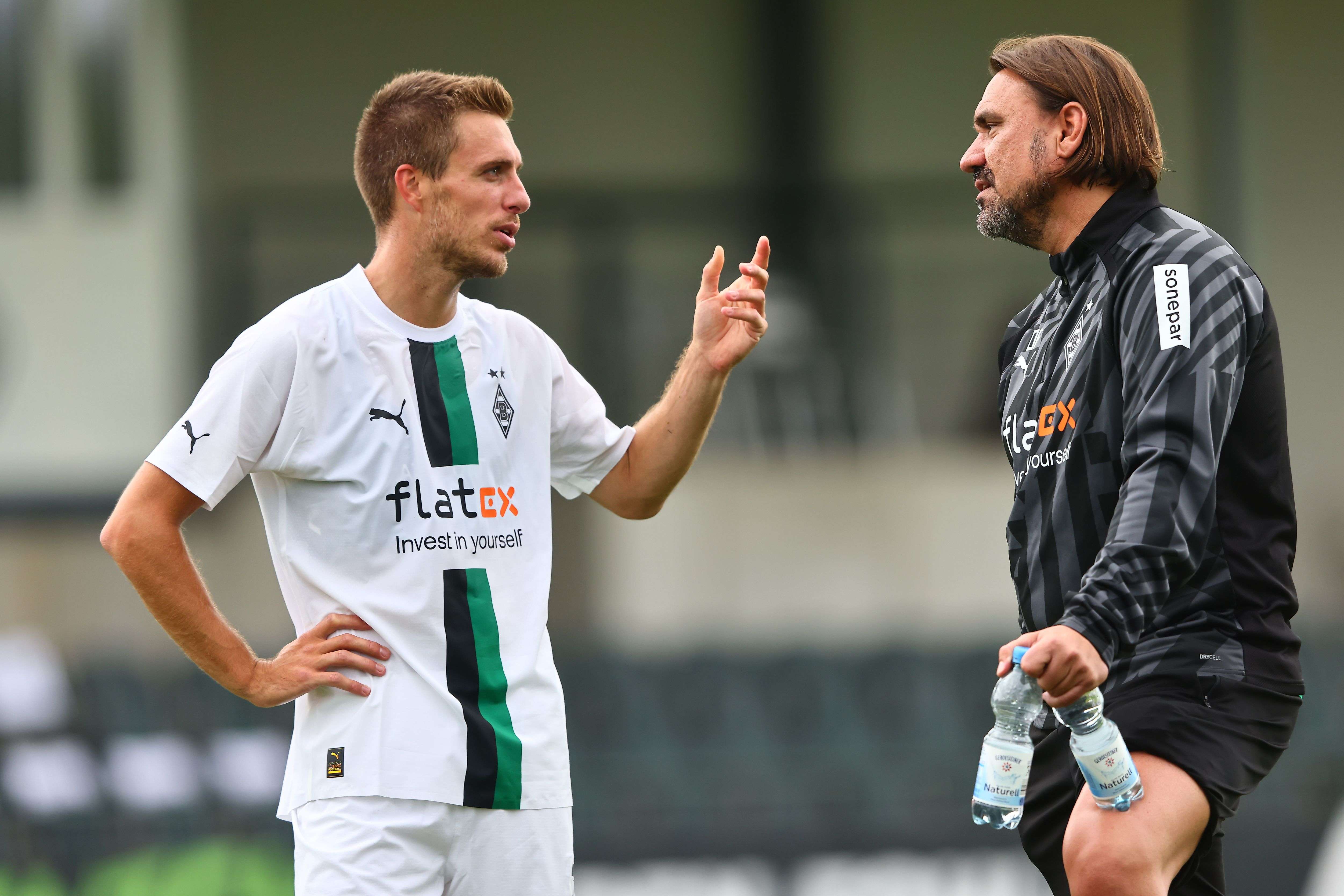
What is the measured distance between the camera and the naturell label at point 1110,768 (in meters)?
2.72

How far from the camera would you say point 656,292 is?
36.3 ft

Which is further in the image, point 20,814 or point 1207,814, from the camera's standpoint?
point 20,814

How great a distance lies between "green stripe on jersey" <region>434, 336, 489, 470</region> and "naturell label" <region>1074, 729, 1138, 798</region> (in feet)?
4.30

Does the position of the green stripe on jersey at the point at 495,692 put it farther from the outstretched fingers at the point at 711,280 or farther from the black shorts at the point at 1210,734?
the black shorts at the point at 1210,734

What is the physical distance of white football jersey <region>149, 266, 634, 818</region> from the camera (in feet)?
10.2

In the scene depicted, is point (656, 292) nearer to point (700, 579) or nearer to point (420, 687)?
point (700, 579)

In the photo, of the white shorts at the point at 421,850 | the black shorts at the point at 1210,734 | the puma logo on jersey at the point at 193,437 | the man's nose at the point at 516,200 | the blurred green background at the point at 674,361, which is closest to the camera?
the black shorts at the point at 1210,734

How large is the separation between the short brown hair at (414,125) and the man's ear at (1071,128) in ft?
3.58

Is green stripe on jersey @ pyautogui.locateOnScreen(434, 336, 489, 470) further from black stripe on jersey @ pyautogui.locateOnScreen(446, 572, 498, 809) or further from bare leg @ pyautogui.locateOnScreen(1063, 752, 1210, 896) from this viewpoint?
bare leg @ pyautogui.locateOnScreen(1063, 752, 1210, 896)

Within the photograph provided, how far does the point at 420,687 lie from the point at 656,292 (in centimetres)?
809

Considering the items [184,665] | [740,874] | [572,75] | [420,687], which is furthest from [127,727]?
[572,75]

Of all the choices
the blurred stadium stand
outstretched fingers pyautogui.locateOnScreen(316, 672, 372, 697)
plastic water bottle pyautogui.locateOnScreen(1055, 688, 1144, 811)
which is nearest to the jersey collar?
outstretched fingers pyautogui.locateOnScreen(316, 672, 372, 697)

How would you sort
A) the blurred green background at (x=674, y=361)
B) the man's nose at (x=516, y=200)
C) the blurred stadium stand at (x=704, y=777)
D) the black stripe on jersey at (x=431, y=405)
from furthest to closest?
the blurred green background at (x=674, y=361), the blurred stadium stand at (x=704, y=777), the man's nose at (x=516, y=200), the black stripe on jersey at (x=431, y=405)

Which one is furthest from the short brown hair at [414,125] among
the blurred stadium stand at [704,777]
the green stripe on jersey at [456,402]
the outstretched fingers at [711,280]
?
the blurred stadium stand at [704,777]
